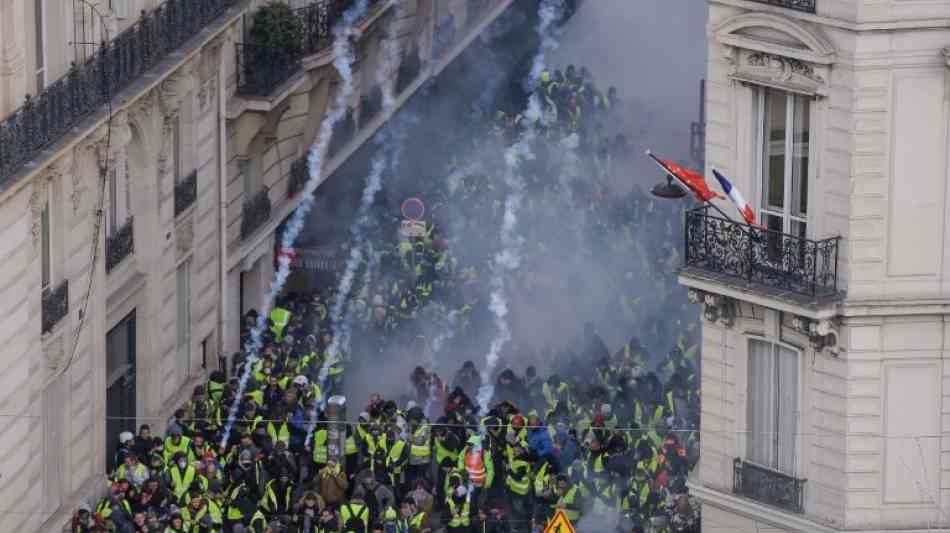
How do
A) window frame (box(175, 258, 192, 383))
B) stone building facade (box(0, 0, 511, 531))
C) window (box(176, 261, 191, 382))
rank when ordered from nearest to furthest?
stone building facade (box(0, 0, 511, 531))
window frame (box(175, 258, 192, 383))
window (box(176, 261, 191, 382))

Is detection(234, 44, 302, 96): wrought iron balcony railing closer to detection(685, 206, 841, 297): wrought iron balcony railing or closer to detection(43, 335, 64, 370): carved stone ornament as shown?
detection(43, 335, 64, 370): carved stone ornament

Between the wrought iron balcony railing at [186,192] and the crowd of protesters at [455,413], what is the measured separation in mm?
2830

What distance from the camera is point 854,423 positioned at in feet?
179

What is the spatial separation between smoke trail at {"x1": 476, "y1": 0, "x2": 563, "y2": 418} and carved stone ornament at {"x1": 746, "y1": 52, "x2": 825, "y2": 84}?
37.9 feet

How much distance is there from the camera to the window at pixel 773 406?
55406 mm

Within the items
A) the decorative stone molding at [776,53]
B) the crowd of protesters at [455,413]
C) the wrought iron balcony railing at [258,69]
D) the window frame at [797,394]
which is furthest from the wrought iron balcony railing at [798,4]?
the wrought iron balcony railing at [258,69]

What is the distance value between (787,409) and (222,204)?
18.3 meters

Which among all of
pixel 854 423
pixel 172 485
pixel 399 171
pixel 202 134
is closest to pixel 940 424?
Result: pixel 854 423

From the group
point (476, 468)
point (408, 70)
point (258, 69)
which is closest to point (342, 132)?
point (408, 70)

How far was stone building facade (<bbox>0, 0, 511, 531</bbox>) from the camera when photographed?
6038 cm

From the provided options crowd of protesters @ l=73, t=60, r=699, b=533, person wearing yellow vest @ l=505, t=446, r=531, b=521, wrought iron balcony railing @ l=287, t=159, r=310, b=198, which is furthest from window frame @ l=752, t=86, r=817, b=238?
wrought iron balcony railing @ l=287, t=159, r=310, b=198

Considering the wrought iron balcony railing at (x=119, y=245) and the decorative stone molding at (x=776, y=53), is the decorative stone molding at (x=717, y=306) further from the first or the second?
the wrought iron balcony railing at (x=119, y=245)

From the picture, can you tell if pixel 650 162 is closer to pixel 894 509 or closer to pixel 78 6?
pixel 78 6

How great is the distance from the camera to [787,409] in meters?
55.5
